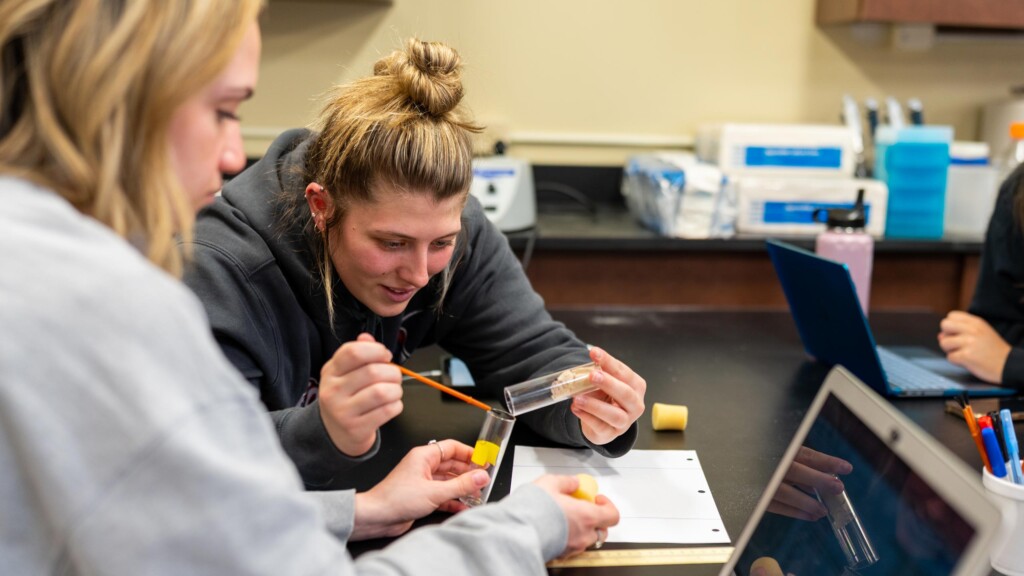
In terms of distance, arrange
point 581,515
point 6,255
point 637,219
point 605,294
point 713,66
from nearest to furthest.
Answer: point 6,255
point 581,515
point 605,294
point 637,219
point 713,66

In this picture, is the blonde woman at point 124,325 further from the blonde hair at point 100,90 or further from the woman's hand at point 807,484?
the woman's hand at point 807,484

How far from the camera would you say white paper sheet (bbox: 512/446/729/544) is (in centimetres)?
96

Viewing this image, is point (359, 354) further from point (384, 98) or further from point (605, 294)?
point (605, 294)

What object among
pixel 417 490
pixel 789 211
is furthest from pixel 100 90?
pixel 789 211

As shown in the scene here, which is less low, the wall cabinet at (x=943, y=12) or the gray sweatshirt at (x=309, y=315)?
the wall cabinet at (x=943, y=12)

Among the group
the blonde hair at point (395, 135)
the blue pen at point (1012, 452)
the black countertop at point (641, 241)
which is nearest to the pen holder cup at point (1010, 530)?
the blue pen at point (1012, 452)

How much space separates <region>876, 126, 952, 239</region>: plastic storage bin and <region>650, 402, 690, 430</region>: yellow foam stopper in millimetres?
1537

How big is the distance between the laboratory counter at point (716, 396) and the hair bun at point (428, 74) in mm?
439

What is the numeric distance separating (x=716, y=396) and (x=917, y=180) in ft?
4.73

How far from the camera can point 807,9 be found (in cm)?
279

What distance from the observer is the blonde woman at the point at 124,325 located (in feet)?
1.74

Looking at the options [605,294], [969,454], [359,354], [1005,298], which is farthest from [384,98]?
[605,294]

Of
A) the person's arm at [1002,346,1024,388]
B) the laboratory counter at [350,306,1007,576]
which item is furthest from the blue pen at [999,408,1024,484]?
the person's arm at [1002,346,1024,388]

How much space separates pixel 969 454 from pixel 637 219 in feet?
5.13
